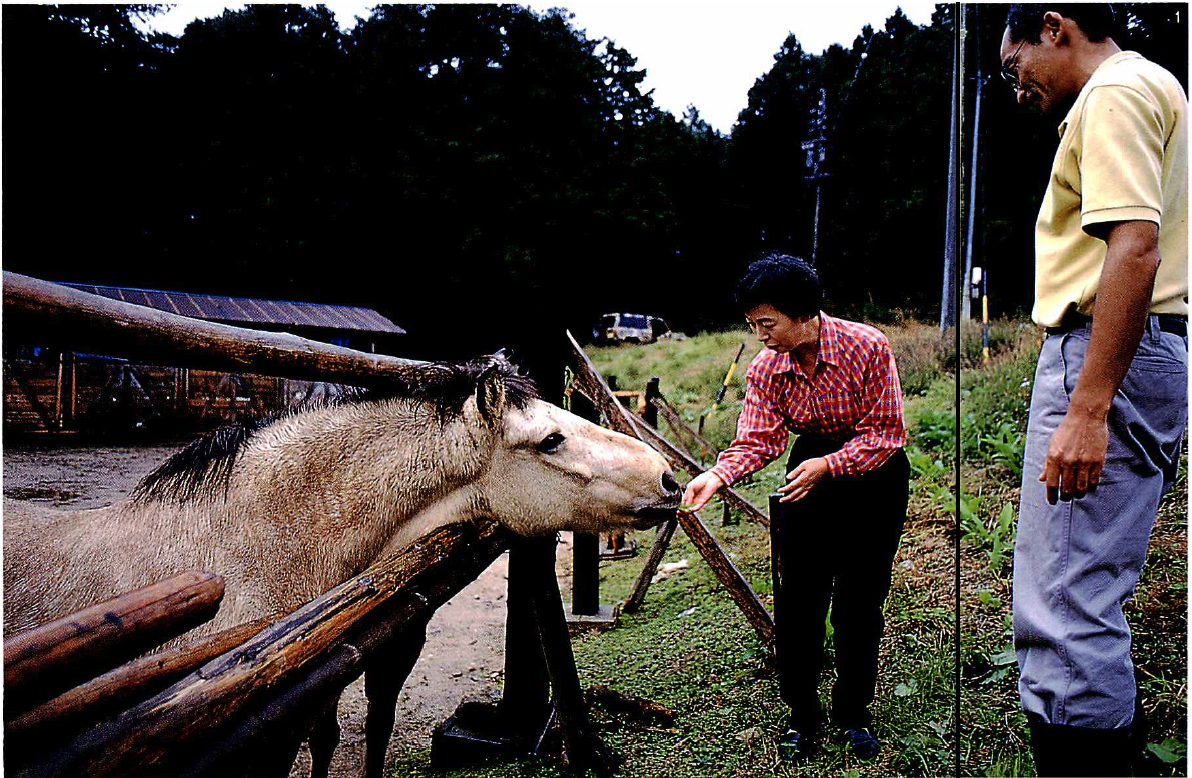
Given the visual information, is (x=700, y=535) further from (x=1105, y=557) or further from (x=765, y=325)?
(x=1105, y=557)

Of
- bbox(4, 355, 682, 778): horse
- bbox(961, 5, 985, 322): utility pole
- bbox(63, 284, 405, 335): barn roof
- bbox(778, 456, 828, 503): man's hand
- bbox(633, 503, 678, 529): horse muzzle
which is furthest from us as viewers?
bbox(961, 5, 985, 322): utility pole

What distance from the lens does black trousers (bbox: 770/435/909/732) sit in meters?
3.01

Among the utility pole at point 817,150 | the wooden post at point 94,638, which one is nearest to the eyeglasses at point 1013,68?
the wooden post at point 94,638

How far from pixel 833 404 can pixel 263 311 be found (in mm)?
4703

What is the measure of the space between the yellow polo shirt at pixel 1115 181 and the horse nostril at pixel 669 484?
1221 millimetres

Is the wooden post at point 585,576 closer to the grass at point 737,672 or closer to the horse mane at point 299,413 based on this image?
the grass at point 737,672

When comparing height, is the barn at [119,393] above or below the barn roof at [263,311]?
below

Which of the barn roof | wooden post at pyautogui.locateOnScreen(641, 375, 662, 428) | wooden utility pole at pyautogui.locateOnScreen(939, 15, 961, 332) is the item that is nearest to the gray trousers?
wooden utility pole at pyautogui.locateOnScreen(939, 15, 961, 332)

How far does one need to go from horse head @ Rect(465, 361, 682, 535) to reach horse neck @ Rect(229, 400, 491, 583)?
93mm

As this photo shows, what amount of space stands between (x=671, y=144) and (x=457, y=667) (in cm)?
824

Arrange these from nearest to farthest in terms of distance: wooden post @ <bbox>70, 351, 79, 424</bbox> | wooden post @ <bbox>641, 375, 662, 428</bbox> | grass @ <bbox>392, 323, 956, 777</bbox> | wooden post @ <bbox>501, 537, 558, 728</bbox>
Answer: wooden post @ <bbox>70, 351, 79, 424</bbox> → grass @ <bbox>392, 323, 956, 777</bbox> → wooden post @ <bbox>501, 537, 558, 728</bbox> → wooden post @ <bbox>641, 375, 662, 428</bbox>

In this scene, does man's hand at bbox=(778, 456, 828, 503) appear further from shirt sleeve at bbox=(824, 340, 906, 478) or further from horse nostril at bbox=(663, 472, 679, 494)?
horse nostril at bbox=(663, 472, 679, 494)

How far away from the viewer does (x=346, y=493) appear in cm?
244

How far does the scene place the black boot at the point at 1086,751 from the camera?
5.60ft
